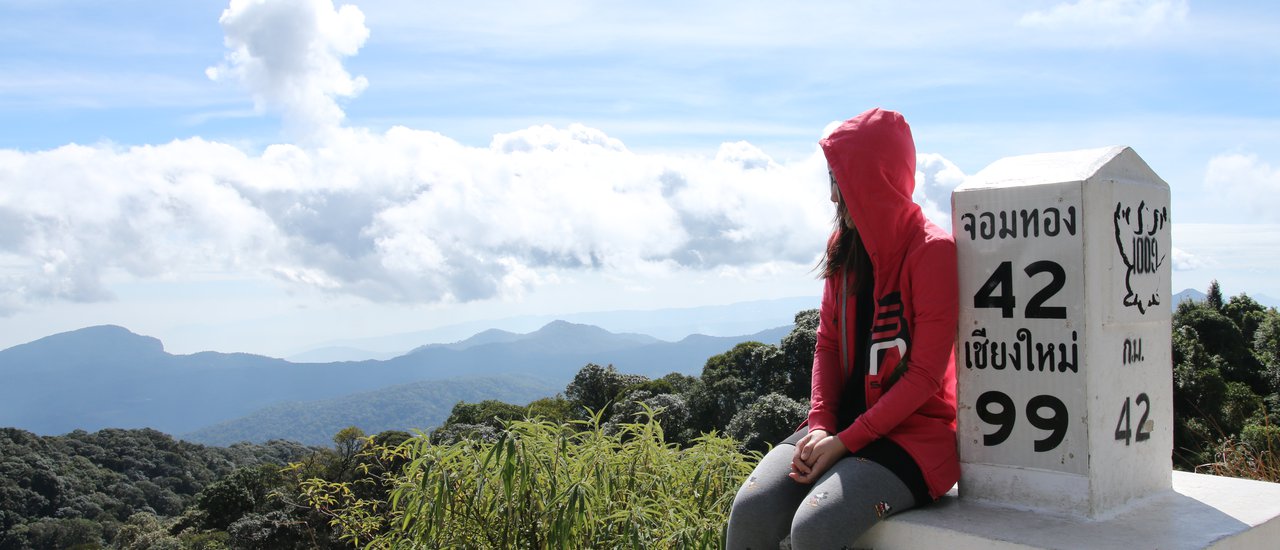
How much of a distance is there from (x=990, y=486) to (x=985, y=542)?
31 cm

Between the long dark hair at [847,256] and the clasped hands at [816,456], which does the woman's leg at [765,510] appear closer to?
the clasped hands at [816,456]

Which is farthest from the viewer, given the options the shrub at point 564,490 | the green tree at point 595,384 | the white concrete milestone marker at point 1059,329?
the green tree at point 595,384

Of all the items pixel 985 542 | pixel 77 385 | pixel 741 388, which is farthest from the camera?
pixel 77 385

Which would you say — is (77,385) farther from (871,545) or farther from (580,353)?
(871,545)

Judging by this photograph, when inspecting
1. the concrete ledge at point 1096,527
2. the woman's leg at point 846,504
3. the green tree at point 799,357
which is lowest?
the green tree at point 799,357

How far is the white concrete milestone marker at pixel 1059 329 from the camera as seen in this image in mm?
2078

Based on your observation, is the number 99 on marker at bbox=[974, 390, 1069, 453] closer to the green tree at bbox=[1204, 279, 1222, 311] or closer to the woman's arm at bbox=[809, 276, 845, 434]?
A: the woman's arm at bbox=[809, 276, 845, 434]

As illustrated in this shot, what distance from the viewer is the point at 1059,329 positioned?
210 cm

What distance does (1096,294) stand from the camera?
2.08 m

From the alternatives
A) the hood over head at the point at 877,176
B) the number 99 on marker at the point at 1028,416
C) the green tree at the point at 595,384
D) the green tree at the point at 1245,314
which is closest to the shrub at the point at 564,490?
the number 99 on marker at the point at 1028,416

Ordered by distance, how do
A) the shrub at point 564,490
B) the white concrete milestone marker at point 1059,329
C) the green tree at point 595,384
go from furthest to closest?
the green tree at point 595,384
the shrub at point 564,490
the white concrete milestone marker at point 1059,329

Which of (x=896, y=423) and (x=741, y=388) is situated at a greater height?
(x=896, y=423)

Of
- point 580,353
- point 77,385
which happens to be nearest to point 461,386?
point 580,353

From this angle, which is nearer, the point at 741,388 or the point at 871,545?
the point at 871,545
